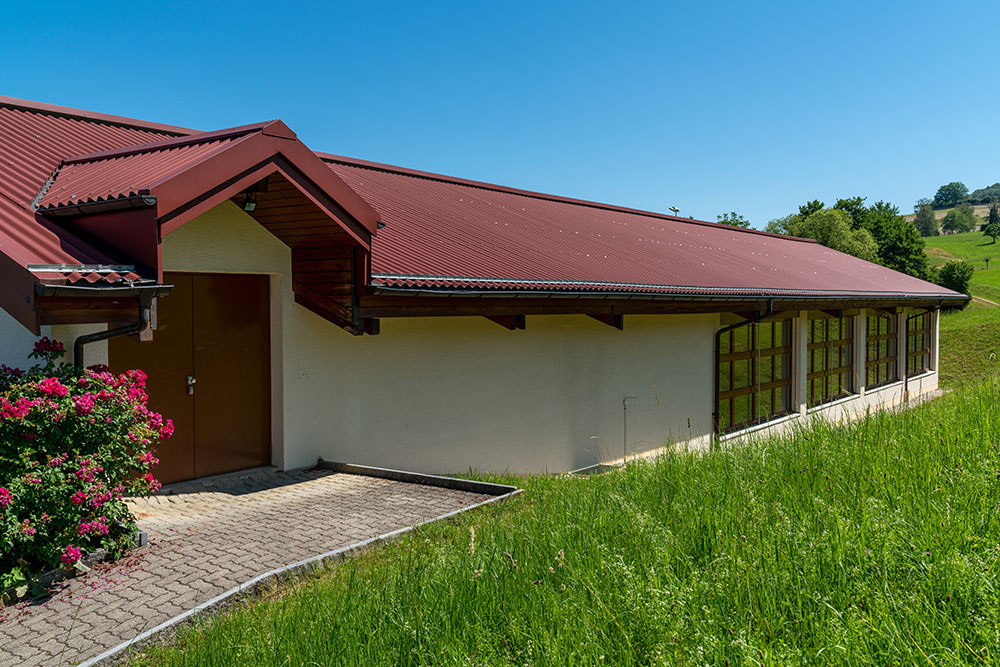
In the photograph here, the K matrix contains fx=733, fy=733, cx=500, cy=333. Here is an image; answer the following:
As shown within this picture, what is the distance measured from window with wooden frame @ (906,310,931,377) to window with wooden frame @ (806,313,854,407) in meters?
4.99

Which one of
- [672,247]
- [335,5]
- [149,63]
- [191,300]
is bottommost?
[191,300]

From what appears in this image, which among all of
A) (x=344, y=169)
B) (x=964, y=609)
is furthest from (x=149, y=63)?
(x=964, y=609)

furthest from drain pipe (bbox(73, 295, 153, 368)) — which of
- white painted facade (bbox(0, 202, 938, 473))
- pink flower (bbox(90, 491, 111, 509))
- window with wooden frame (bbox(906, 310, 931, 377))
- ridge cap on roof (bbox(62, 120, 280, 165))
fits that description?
window with wooden frame (bbox(906, 310, 931, 377))

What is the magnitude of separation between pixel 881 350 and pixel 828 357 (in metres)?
4.69

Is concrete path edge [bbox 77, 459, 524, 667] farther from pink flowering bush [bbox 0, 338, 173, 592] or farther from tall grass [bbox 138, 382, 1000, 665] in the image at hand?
pink flowering bush [bbox 0, 338, 173, 592]

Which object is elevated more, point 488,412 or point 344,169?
point 344,169

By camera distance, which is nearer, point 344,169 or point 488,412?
point 488,412

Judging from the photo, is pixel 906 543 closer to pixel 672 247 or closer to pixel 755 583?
pixel 755 583

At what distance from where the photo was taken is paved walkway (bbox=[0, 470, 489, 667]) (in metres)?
4.35

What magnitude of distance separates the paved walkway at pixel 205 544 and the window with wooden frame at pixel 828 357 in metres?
13.7

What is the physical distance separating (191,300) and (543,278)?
4.77 metres

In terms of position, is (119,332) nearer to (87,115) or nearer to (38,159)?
(38,159)

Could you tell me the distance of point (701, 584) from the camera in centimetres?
338

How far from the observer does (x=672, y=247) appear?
17.9m
